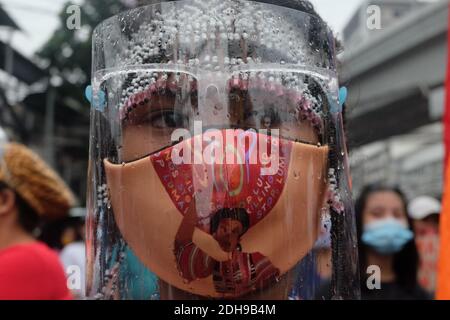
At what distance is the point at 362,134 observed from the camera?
66.6 inches

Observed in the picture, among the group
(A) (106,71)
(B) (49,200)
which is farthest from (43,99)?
(A) (106,71)

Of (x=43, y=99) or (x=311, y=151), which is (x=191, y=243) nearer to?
(x=311, y=151)

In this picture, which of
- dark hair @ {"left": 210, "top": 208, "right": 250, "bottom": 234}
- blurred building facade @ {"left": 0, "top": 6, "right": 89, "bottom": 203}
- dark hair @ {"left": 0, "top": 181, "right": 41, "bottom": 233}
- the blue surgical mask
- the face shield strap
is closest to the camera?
dark hair @ {"left": 210, "top": 208, "right": 250, "bottom": 234}

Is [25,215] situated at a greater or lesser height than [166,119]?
lesser

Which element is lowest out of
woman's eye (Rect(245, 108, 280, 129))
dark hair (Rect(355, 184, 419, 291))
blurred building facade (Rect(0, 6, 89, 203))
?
dark hair (Rect(355, 184, 419, 291))

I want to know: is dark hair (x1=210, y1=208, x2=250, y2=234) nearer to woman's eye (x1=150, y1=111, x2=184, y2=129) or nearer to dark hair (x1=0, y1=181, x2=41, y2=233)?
woman's eye (x1=150, y1=111, x2=184, y2=129)

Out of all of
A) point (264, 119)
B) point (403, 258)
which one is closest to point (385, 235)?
point (403, 258)

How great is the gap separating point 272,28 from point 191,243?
402 millimetres

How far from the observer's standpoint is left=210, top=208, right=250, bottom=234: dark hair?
0.93 meters

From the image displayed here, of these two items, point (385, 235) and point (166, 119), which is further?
point (385, 235)

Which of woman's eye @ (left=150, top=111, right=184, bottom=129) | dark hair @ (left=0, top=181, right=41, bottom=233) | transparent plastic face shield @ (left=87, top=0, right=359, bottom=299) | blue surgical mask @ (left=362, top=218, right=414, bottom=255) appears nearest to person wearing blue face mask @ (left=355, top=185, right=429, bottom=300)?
blue surgical mask @ (left=362, top=218, right=414, bottom=255)

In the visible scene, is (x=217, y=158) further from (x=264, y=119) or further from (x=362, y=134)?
(x=362, y=134)

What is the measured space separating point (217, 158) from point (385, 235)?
1732 mm

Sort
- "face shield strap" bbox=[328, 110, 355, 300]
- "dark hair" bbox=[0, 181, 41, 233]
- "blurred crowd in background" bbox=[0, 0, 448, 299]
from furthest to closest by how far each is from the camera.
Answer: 1. "dark hair" bbox=[0, 181, 41, 233]
2. "blurred crowd in background" bbox=[0, 0, 448, 299]
3. "face shield strap" bbox=[328, 110, 355, 300]
